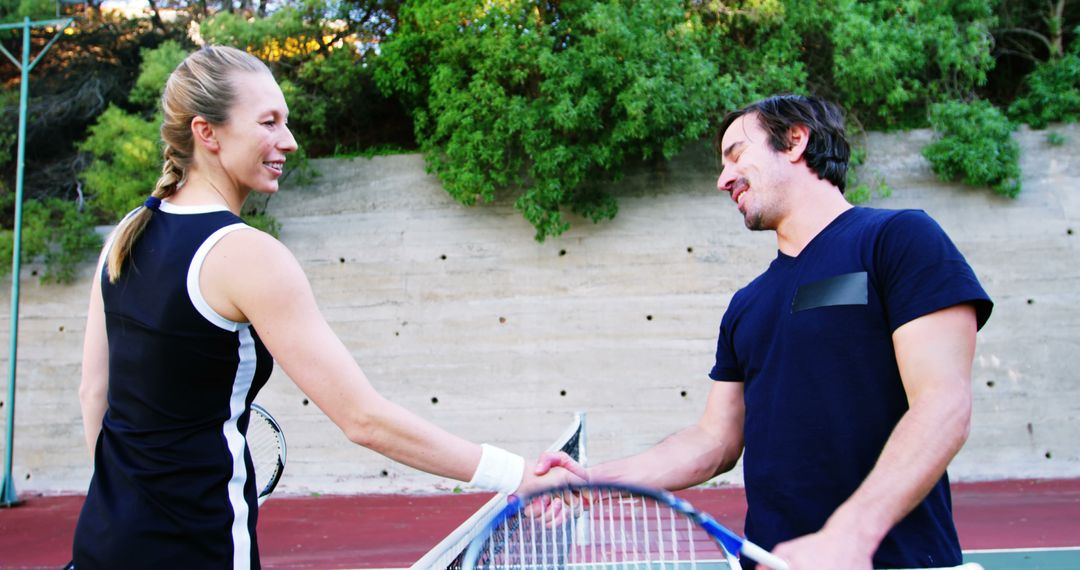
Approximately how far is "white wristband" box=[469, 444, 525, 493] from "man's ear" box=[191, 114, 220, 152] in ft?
2.94

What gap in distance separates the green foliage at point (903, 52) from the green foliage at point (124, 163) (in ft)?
27.5

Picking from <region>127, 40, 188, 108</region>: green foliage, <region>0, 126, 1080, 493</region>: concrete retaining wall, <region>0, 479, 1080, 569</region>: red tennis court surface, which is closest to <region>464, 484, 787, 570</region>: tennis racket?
<region>0, 479, 1080, 569</region>: red tennis court surface

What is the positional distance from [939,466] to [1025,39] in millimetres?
13145

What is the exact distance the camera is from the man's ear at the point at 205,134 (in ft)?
6.35

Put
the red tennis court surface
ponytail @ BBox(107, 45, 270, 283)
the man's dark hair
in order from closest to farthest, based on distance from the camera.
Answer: ponytail @ BBox(107, 45, 270, 283) < the man's dark hair < the red tennis court surface

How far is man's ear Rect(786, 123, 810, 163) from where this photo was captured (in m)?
2.38

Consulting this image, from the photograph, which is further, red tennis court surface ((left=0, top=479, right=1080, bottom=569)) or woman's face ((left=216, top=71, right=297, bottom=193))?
red tennis court surface ((left=0, top=479, right=1080, bottom=569))

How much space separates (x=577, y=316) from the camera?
10844 mm

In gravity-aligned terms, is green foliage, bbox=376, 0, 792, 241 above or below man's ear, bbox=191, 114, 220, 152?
below

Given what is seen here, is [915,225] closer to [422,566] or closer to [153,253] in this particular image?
[422,566]

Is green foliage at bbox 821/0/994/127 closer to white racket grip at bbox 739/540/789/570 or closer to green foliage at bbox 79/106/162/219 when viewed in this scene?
green foliage at bbox 79/106/162/219

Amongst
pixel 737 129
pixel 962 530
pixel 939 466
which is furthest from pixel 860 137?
pixel 939 466

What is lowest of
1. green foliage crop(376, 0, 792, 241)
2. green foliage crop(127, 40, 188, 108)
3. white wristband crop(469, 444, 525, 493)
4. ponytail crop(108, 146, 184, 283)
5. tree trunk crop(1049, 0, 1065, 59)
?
green foliage crop(127, 40, 188, 108)

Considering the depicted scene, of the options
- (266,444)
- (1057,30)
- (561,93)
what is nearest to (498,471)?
(266,444)
